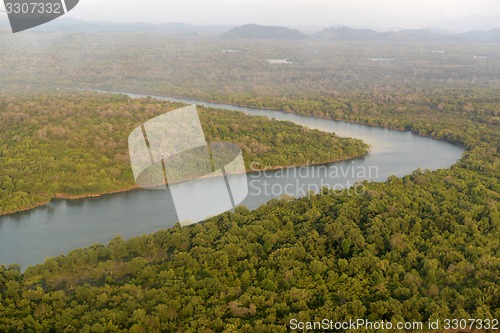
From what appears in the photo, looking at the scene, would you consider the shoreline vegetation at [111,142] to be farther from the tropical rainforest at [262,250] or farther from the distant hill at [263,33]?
the distant hill at [263,33]

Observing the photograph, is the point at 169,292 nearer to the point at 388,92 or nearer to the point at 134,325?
the point at 134,325

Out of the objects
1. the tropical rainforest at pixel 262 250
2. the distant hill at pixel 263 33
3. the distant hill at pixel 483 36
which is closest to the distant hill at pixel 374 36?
the distant hill at pixel 483 36

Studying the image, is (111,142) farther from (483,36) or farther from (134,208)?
(483,36)

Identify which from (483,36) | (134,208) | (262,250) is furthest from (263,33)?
(262,250)

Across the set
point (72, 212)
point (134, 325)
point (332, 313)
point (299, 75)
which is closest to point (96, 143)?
point (72, 212)

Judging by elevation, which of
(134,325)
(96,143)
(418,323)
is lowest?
(418,323)
